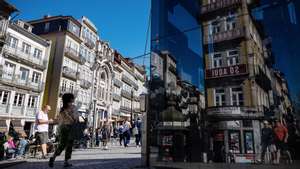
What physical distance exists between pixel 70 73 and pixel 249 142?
1304 inches

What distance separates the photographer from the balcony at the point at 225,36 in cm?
497

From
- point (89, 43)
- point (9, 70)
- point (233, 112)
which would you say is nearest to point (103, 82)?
point (89, 43)

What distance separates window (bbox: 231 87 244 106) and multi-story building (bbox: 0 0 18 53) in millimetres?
27225

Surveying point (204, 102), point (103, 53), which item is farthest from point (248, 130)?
point (103, 53)

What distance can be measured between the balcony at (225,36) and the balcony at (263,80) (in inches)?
35.2

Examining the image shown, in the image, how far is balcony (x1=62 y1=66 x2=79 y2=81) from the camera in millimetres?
33250

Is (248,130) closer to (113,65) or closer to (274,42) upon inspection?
(274,42)

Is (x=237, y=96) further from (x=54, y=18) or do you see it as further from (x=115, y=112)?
(x=115, y=112)

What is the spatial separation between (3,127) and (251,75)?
2773cm

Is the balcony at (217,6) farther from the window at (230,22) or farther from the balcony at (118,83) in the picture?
the balcony at (118,83)

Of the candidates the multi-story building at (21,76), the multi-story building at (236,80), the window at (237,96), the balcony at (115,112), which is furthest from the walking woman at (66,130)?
the balcony at (115,112)

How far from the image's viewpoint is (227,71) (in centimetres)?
488

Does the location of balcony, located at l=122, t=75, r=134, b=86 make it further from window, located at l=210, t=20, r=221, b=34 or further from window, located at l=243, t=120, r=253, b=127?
window, located at l=243, t=120, r=253, b=127

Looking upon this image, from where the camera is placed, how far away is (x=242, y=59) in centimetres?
474
